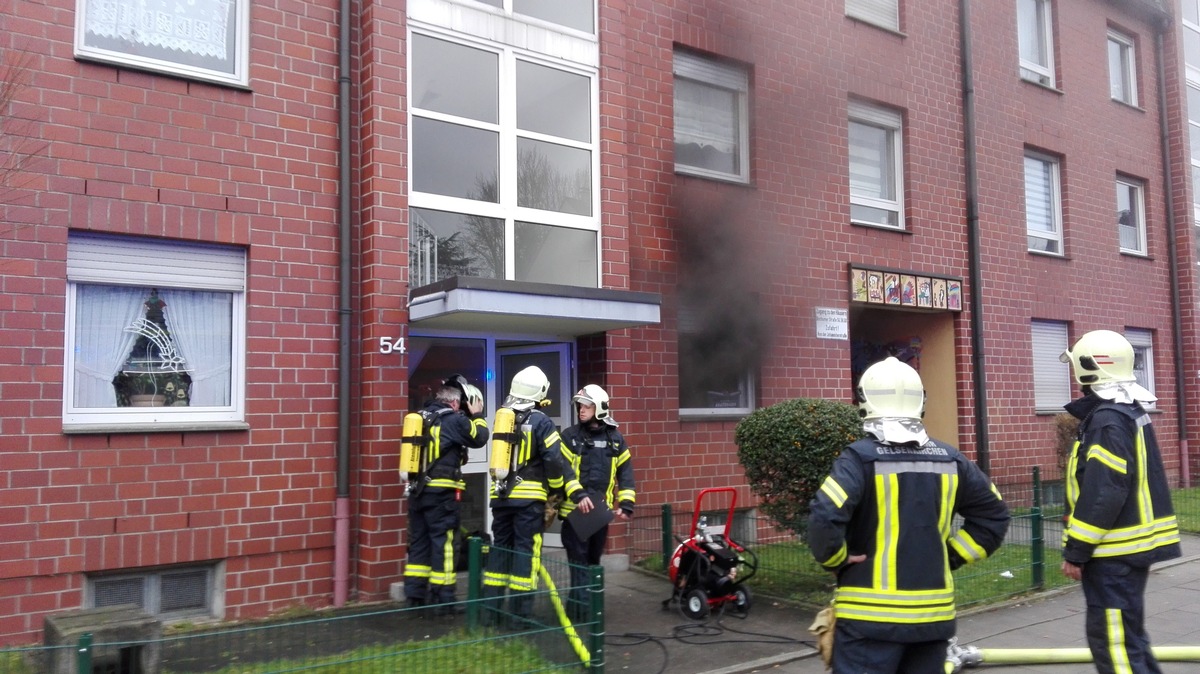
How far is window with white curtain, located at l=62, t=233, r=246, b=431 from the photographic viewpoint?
23.7 ft

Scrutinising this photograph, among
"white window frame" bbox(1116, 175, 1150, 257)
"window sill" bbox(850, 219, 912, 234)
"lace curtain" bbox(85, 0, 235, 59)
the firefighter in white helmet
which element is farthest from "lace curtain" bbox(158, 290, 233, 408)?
"white window frame" bbox(1116, 175, 1150, 257)

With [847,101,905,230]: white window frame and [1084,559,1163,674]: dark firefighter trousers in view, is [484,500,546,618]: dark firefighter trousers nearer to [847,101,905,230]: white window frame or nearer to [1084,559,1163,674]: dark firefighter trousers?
[1084,559,1163,674]: dark firefighter trousers

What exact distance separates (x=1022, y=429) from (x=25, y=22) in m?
13.2

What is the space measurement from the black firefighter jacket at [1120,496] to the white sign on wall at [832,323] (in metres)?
6.74

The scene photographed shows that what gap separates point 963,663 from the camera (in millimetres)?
6160

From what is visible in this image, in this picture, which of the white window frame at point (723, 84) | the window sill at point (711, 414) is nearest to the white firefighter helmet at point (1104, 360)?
the window sill at point (711, 414)

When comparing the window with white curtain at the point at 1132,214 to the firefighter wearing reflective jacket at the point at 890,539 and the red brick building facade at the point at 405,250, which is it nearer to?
the red brick building facade at the point at 405,250

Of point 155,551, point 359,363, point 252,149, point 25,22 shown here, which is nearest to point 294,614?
point 155,551

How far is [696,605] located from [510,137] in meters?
4.55

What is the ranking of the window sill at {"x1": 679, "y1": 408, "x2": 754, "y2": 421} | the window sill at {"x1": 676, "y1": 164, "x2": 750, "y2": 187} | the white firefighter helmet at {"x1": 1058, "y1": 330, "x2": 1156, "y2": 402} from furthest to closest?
the window sill at {"x1": 676, "y1": 164, "x2": 750, "y2": 187} → the window sill at {"x1": 679, "y1": 408, "x2": 754, "y2": 421} → the white firefighter helmet at {"x1": 1058, "y1": 330, "x2": 1156, "y2": 402}

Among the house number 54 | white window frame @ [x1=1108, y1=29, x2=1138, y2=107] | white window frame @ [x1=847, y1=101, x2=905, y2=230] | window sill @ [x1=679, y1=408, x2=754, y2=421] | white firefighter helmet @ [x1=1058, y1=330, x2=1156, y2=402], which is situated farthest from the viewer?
white window frame @ [x1=1108, y1=29, x2=1138, y2=107]

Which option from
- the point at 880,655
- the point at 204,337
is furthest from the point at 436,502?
the point at 880,655

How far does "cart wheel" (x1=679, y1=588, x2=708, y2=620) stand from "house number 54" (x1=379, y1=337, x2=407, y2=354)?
314 cm

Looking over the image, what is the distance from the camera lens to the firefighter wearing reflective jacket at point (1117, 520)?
4.74 m
